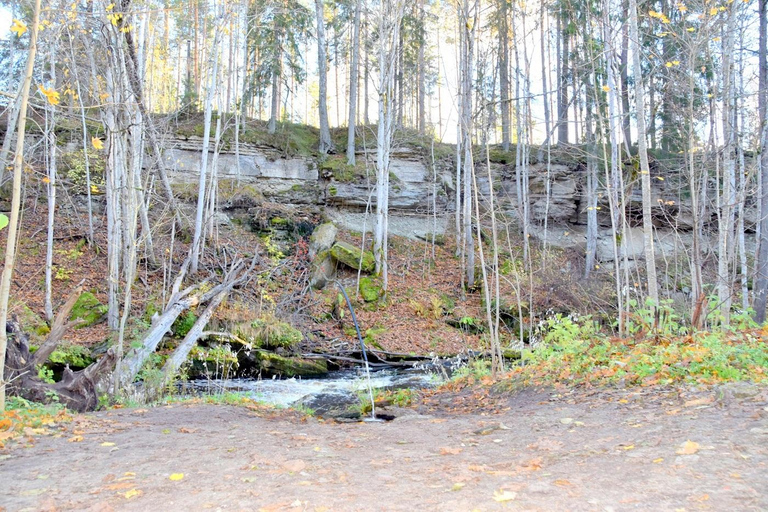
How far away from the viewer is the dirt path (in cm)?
244

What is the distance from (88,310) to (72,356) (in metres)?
2.62

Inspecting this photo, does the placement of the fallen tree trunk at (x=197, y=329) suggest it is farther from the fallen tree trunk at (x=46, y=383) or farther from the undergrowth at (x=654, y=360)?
the undergrowth at (x=654, y=360)

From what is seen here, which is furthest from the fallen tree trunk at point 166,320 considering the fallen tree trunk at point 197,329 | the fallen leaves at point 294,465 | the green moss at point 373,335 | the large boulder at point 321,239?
the fallen leaves at point 294,465

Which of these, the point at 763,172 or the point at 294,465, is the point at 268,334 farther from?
the point at 763,172

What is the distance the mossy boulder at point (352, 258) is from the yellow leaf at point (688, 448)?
45.7ft

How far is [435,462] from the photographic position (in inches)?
129

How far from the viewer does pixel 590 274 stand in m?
18.3

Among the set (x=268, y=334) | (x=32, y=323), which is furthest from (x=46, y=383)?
(x=268, y=334)

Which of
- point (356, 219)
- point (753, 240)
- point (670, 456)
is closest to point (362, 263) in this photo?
point (356, 219)

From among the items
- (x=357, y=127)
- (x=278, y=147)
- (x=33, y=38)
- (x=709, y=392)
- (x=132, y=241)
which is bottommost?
(x=709, y=392)

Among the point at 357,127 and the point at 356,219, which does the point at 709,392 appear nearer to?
the point at 356,219

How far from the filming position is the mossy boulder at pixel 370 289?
1595 centimetres

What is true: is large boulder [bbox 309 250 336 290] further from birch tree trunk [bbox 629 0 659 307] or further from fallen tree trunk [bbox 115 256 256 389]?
birch tree trunk [bbox 629 0 659 307]

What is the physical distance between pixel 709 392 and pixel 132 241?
705cm
